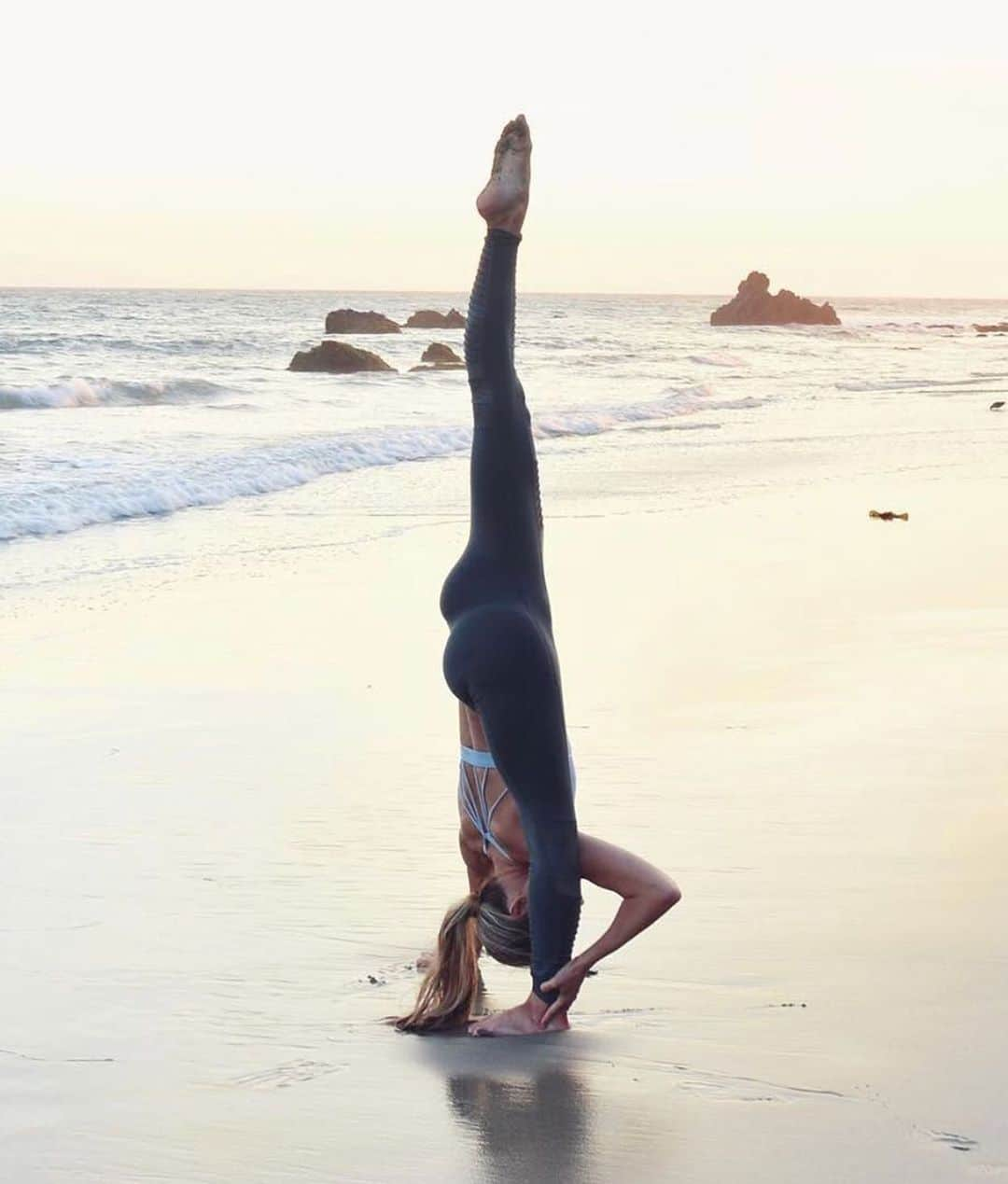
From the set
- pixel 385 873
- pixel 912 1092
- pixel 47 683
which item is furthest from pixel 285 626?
pixel 912 1092

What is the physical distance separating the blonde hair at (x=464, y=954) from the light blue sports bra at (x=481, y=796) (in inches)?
4.0

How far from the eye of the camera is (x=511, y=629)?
396 centimetres

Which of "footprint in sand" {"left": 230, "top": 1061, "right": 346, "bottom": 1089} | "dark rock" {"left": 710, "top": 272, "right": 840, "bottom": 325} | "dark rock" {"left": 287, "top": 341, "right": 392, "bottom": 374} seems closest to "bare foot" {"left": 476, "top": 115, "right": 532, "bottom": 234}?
"footprint in sand" {"left": 230, "top": 1061, "right": 346, "bottom": 1089}

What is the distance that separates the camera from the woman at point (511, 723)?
397 cm

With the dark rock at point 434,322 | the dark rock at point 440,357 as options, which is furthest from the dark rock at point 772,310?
the dark rock at point 440,357

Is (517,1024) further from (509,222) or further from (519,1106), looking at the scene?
(509,222)

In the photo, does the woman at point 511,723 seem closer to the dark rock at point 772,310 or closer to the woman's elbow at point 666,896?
the woman's elbow at point 666,896

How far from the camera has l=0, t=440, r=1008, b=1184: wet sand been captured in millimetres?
3432

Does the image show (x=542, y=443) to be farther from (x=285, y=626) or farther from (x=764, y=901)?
(x=764, y=901)

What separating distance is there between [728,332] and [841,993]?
266 ft

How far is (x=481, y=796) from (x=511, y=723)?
0.28 metres

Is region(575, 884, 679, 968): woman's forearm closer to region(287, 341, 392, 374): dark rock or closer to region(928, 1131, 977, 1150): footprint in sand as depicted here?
region(928, 1131, 977, 1150): footprint in sand

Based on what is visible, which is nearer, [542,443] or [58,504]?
[58,504]

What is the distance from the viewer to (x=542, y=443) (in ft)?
76.0
